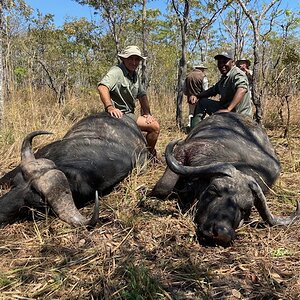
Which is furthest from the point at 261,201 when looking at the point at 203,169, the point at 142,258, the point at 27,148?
the point at 27,148

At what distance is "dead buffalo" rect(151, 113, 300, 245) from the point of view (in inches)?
107

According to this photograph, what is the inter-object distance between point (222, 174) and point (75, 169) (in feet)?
4.42

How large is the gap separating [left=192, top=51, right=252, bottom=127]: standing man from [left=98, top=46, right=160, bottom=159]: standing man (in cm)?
112

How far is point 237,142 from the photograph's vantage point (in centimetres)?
401

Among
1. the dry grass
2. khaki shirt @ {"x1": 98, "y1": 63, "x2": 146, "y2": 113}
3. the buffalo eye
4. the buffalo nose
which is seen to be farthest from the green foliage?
khaki shirt @ {"x1": 98, "y1": 63, "x2": 146, "y2": 113}

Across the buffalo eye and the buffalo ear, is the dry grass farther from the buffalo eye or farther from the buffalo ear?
the buffalo eye

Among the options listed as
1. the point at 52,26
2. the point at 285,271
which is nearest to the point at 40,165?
the point at 285,271

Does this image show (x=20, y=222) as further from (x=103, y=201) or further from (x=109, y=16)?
(x=109, y=16)

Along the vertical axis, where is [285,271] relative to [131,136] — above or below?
below

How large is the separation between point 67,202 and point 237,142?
197 centimetres

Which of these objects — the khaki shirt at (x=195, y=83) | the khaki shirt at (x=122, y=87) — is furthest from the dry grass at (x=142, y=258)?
the khaki shirt at (x=195, y=83)

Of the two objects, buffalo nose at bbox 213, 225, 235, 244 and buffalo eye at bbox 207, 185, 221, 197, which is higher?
buffalo eye at bbox 207, 185, 221, 197

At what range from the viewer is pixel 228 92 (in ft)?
18.3

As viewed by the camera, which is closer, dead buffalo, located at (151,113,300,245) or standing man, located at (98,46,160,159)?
dead buffalo, located at (151,113,300,245)
